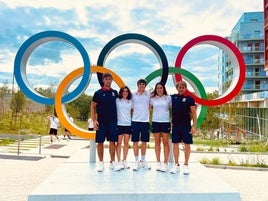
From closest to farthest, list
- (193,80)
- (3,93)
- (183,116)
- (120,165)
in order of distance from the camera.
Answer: (183,116) → (120,165) → (193,80) → (3,93)

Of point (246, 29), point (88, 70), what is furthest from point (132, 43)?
point (246, 29)

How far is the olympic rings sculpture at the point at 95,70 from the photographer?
24.0ft

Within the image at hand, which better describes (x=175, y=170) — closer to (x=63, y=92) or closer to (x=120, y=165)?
(x=120, y=165)

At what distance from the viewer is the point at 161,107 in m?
6.25

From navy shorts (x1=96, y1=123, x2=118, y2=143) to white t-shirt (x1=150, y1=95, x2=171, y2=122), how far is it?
894mm

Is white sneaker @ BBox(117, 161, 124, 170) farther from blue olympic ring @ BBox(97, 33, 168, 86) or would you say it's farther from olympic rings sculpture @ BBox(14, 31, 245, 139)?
blue olympic ring @ BBox(97, 33, 168, 86)

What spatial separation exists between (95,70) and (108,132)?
177 cm

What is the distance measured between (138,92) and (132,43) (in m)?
1.83

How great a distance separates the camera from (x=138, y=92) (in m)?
6.35

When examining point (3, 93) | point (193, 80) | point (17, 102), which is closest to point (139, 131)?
point (193, 80)

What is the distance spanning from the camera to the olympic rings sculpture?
7.32m

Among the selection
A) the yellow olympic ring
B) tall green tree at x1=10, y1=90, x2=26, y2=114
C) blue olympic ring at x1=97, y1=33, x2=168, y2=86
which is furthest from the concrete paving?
tall green tree at x1=10, y1=90, x2=26, y2=114

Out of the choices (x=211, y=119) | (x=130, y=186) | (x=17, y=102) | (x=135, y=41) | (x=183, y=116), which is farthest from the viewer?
(x=211, y=119)

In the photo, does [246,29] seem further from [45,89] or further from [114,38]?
[114,38]
